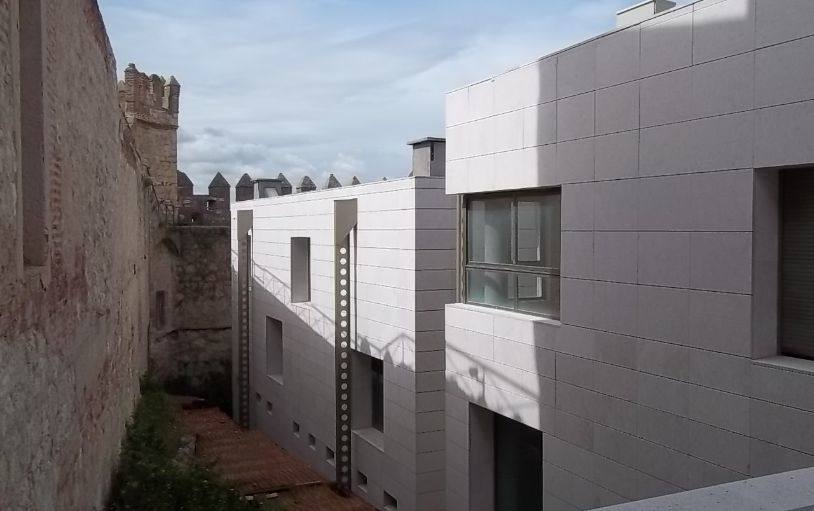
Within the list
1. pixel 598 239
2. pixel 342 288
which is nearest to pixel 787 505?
pixel 598 239

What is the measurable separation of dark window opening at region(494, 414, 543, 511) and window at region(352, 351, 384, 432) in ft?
15.7

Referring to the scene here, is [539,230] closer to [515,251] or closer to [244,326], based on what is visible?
[515,251]

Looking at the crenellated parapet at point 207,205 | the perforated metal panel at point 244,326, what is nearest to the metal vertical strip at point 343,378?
the perforated metal panel at point 244,326

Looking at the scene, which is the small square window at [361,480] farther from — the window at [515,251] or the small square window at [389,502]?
the window at [515,251]

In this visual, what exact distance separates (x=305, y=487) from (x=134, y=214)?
21.1 feet

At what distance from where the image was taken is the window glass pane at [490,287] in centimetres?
823

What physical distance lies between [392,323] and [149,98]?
15.9 m

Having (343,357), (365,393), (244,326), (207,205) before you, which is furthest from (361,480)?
(207,205)

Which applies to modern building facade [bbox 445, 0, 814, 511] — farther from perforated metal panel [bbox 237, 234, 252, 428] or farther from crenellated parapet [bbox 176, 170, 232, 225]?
crenellated parapet [bbox 176, 170, 232, 225]

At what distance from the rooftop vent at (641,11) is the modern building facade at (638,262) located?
53 mm

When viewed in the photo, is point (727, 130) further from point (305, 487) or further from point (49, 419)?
point (305, 487)

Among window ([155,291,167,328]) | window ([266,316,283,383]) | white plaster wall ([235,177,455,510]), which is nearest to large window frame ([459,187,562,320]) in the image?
white plaster wall ([235,177,455,510])

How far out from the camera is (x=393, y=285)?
11.7 m

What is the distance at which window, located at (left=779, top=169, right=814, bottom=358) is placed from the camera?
5.32m
